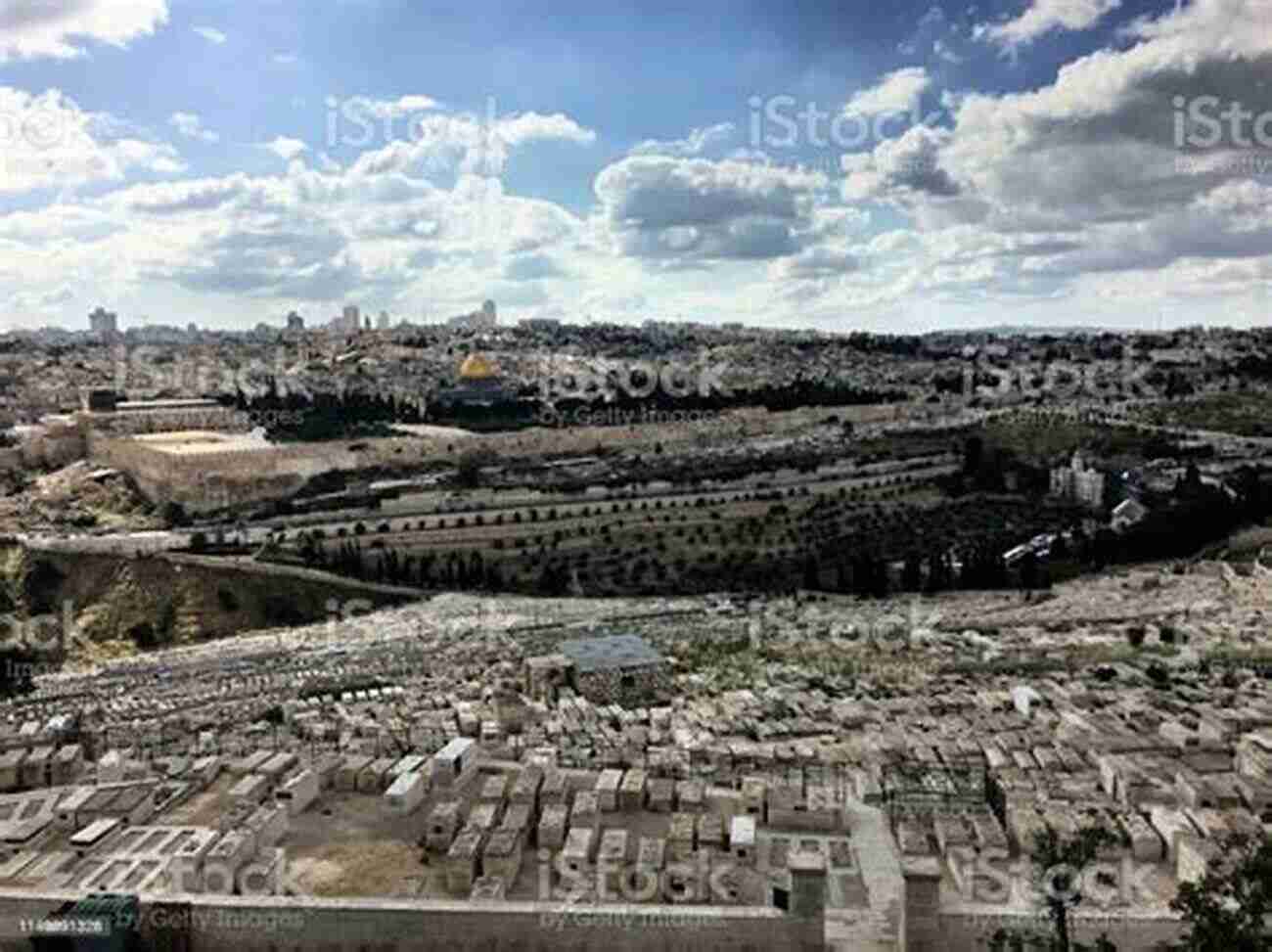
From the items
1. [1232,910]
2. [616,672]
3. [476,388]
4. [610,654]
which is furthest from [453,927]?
[476,388]

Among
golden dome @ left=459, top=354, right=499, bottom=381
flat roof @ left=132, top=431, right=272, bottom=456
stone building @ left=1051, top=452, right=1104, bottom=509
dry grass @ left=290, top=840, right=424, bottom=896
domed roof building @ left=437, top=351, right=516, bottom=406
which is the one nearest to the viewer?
dry grass @ left=290, top=840, right=424, bottom=896

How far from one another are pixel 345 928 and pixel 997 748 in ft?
22.2

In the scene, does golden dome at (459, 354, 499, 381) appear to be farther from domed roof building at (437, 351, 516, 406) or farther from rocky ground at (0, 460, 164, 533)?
rocky ground at (0, 460, 164, 533)

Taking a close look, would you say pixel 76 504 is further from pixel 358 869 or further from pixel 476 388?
pixel 358 869

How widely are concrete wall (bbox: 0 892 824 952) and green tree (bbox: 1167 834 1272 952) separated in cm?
211

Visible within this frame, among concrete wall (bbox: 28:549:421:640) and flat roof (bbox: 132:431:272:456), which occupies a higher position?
flat roof (bbox: 132:431:272:456)

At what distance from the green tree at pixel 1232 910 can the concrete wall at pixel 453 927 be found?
2.11m

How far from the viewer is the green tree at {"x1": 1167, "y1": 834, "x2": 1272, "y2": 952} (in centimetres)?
661

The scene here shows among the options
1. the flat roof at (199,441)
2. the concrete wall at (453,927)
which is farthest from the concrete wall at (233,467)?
the concrete wall at (453,927)

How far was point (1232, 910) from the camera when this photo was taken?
7.29 meters

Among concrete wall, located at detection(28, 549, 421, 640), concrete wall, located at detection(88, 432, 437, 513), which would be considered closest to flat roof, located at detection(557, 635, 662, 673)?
concrete wall, located at detection(28, 549, 421, 640)

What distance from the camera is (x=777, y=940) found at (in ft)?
25.6

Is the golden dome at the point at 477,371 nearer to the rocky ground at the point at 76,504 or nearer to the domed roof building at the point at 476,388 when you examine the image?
the domed roof building at the point at 476,388

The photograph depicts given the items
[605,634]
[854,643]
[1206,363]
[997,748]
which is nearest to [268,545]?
[605,634]
